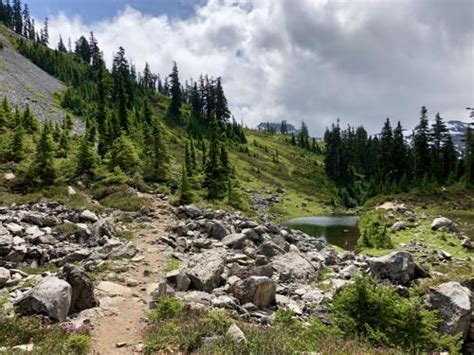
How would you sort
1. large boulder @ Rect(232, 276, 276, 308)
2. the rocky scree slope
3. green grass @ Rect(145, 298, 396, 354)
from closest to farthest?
green grass @ Rect(145, 298, 396, 354)
the rocky scree slope
large boulder @ Rect(232, 276, 276, 308)

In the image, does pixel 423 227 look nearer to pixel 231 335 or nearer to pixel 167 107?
pixel 231 335

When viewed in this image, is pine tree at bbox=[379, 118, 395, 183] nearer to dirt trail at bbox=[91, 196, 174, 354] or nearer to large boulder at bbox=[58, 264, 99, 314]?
dirt trail at bbox=[91, 196, 174, 354]

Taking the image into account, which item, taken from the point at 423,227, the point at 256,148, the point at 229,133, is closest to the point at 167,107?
the point at 229,133

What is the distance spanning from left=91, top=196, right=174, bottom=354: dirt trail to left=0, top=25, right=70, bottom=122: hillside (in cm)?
6906

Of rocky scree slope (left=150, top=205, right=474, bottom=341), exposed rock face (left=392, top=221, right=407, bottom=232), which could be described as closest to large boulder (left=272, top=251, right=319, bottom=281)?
rocky scree slope (left=150, top=205, right=474, bottom=341)

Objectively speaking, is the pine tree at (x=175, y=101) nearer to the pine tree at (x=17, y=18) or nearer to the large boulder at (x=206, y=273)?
the pine tree at (x=17, y=18)

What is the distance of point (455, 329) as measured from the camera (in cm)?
1193

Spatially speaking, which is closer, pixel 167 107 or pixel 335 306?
pixel 335 306

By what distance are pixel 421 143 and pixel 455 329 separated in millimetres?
94278

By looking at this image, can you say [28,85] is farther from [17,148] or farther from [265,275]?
[265,275]

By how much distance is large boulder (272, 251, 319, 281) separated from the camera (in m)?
18.5

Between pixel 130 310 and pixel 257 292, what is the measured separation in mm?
4474

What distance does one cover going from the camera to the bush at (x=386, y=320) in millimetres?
10336

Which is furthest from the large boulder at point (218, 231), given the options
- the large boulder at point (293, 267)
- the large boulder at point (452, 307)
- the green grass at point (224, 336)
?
the large boulder at point (452, 307)
